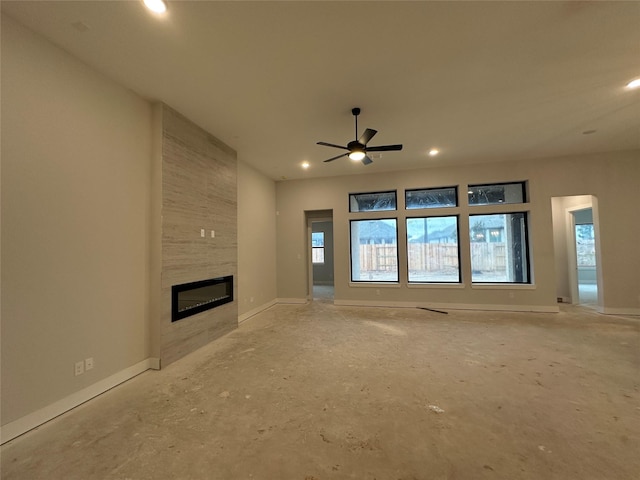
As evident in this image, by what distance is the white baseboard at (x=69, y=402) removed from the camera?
1.99 m

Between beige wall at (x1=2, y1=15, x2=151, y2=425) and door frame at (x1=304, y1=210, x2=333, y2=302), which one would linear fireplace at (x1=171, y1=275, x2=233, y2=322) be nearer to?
beige wall at (x1=2, y1=15, x2=151, y2=425)

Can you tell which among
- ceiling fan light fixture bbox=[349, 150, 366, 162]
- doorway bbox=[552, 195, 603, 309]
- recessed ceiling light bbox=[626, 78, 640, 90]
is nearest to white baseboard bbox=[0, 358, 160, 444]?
ceiling fan light fixture bbox=[349, 150, 366, 162]

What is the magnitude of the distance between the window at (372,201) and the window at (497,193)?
1707 mm

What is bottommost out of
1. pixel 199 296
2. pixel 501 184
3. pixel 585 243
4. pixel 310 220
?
pixel 199 296

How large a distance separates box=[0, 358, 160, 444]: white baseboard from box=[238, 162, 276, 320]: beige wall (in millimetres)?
2185

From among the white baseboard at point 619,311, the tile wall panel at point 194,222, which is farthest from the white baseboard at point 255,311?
the white baseboard at point 619,311

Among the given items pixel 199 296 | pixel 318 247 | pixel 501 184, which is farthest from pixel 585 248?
pixel 199 296

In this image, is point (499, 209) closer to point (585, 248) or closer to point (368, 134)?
point (368, 134)

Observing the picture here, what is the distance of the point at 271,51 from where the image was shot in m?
2.48

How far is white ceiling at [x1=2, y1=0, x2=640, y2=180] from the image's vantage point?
Answer: 2.08 m

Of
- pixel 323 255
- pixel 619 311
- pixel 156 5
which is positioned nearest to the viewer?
pixel 156 5

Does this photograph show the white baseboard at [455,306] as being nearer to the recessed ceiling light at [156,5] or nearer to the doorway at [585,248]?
the doorway at [585,248]

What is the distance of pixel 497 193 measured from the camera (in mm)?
5992

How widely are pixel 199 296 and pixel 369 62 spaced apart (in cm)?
360
